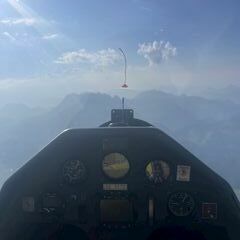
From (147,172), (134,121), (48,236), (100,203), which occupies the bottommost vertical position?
(48,236)

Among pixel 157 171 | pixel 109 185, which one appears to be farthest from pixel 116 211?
pixel 157 171

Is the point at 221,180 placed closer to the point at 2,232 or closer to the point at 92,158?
the point at 92,158

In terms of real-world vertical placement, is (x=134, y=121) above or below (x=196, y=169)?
above

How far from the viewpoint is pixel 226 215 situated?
514 centimetres

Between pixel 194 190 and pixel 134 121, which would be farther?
pixel 134 121

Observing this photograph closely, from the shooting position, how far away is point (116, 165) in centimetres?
525

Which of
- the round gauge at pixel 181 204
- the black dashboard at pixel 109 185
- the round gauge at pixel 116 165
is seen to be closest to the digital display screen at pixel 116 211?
the black dashboard at pixel 109 185

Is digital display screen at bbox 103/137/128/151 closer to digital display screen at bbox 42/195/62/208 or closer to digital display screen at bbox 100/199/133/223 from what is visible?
digital display screen at bbox 100/199/133/223

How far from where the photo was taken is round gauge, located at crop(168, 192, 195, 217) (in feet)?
17.0

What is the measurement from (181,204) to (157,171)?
1.34ft

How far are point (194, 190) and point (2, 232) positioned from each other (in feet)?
6.57

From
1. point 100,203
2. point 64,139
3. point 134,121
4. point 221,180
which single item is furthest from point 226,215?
point 134,121

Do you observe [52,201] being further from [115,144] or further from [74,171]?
[115,144]

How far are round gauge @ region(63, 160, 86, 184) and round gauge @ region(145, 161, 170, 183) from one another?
67cm
